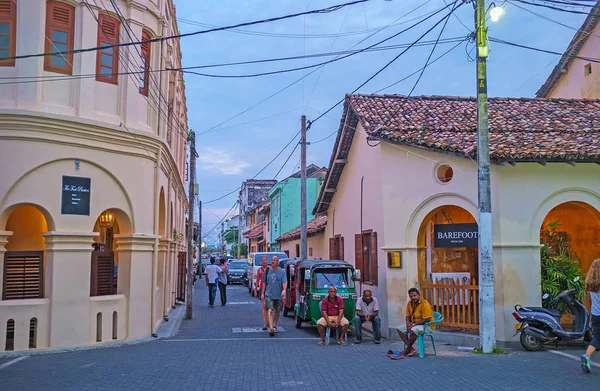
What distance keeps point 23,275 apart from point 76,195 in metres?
1.87

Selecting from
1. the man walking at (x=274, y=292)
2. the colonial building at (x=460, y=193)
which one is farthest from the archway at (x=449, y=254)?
the man walking at (x=274, y=292)

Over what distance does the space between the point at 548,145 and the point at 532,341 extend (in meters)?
4.24

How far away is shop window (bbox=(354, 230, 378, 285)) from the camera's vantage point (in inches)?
597

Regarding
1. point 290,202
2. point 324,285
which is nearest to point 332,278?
point 324,285

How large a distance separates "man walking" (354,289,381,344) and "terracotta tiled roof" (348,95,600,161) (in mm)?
3786

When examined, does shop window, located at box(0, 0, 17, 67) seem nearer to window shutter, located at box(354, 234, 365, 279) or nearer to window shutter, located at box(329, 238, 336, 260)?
window shutter, located at box(354, 234, 365, 279)

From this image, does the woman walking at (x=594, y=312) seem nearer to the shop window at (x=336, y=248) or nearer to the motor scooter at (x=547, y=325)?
the motor scooter at (x=547, y=325)

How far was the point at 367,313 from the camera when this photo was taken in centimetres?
1262

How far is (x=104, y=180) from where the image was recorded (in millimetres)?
12039

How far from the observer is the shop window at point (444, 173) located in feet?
43.7

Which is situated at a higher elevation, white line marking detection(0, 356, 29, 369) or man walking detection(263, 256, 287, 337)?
man walking detection(263, 256, 287, 337)

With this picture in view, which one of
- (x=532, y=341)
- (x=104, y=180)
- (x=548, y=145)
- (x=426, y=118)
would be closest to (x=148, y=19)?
(x=104, y=180)

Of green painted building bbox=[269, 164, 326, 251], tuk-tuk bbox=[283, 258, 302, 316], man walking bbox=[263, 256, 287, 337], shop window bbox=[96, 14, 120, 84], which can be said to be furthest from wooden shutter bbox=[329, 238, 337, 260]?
green painted building bbox=[269, 164, 326, 251]

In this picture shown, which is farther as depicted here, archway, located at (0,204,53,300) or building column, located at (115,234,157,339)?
building column, located at (115,234,157,339)
